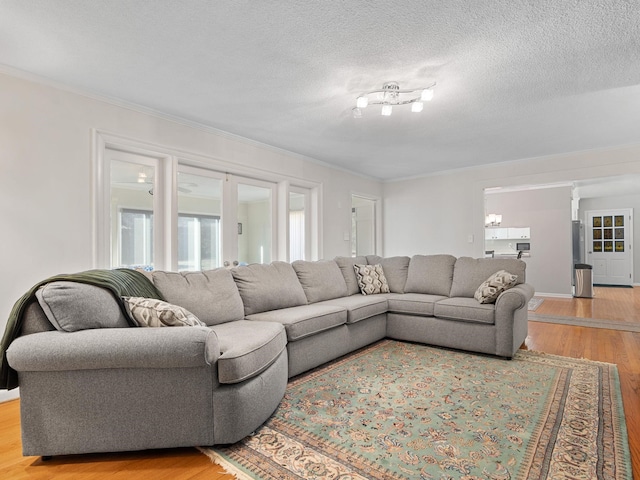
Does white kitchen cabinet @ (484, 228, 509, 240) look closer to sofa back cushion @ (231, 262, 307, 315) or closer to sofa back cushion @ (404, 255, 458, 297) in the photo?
sofa back cushion @ (404, 255, 458, 297)

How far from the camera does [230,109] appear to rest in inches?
135

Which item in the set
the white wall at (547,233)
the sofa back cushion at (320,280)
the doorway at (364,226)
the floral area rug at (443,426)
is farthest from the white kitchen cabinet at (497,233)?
the sofa back cushion at (320,280)

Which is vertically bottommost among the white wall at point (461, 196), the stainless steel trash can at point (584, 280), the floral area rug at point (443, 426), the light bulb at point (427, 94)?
the floral area rug at point (443, 426)

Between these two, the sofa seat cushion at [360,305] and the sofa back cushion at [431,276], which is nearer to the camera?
the sofa seat cushion at [360,305]

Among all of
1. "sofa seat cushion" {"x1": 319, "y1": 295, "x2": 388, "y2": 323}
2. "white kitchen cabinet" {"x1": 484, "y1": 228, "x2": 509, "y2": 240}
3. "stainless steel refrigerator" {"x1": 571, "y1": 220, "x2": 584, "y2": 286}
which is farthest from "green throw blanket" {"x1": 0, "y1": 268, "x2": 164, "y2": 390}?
"stainless steel refrigerator" {"x1": 571, "y1": 220, "x2": 584, "y2": 286}

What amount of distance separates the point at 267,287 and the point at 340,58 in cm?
194

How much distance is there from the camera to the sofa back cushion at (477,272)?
3.80m

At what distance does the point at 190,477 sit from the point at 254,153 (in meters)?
3.64

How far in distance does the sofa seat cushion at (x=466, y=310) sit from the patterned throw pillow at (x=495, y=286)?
0.06 meters

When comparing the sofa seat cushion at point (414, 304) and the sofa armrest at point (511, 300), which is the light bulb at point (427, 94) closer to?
the sofa armrest at point (511, 300)

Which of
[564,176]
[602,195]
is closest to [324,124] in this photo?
[564,176]

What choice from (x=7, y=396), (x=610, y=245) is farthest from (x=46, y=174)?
(x=610, y=245)

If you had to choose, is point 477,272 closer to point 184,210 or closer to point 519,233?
point 184,210

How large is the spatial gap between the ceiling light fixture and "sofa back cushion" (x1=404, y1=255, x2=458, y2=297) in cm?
193
